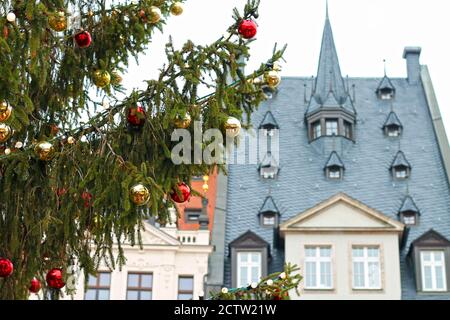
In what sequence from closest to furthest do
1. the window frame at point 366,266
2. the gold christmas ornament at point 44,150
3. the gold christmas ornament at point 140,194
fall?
the gold christmas ornament at point 140,194
the gold christmas ornament at point 44,150
the window frame at point 366,266

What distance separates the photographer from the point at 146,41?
9.60 metres

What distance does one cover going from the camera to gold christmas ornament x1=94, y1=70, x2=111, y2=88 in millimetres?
9234

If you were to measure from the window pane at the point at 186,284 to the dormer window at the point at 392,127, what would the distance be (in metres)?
8.47

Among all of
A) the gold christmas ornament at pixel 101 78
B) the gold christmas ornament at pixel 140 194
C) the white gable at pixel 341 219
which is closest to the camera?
the gold christmas ornament at pixel 140 194

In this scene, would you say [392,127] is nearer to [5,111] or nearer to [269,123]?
[269,123]

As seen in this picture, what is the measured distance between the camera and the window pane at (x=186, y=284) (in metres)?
25.9

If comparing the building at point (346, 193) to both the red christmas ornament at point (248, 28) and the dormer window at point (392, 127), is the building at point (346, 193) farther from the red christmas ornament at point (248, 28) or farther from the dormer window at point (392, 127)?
the red christmas ornament at point (248, 28)

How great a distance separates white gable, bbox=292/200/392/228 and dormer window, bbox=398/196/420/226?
1666mm

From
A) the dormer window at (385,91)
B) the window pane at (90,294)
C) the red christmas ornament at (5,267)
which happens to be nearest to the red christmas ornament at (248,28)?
the red christmas ornament at (5,267)

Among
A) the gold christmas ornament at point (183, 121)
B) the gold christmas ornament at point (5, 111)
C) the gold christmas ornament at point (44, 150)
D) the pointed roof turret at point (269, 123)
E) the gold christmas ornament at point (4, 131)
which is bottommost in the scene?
the gold christmas ornament at point (44, 150)
